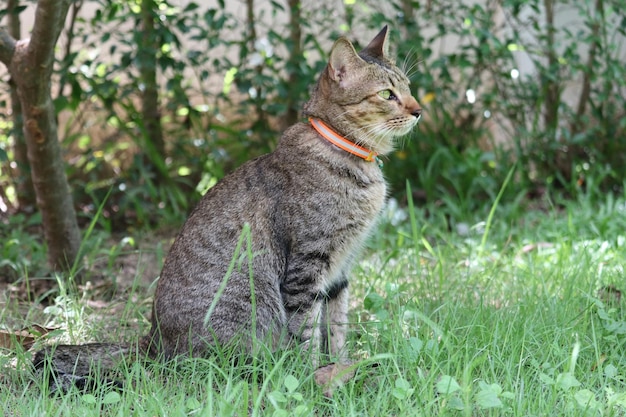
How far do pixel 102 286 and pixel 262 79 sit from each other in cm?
162

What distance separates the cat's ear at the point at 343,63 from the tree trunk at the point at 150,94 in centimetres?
176

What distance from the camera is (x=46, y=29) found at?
11.1ft

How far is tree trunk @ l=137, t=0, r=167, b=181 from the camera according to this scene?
4.56m

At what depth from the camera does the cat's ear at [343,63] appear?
10.3 feet

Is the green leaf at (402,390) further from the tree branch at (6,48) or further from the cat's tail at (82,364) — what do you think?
the tree branch at (6,48)

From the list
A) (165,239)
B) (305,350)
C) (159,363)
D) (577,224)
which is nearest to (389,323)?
(305,350)

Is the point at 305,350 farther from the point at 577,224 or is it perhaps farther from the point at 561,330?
the point at 577,224

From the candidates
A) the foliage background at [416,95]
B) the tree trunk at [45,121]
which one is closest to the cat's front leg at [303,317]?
the tree trunk at [45,121]

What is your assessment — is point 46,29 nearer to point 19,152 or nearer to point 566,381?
point 19,152

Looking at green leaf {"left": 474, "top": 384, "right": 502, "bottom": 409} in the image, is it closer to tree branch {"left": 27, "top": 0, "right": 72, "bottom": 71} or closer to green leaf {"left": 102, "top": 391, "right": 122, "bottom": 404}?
green leaf {"left": 102, "top": 391, "right": 122, "bottom": 404}

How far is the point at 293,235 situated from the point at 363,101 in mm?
637

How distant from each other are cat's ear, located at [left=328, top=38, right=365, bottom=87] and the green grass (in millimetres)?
898

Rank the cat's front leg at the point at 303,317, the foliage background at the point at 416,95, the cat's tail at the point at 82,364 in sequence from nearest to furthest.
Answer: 1. the cat's tail at the point at 82,364
2. the cat's front leg at the point at 303,317
3. the foliage background at the point at 416,95

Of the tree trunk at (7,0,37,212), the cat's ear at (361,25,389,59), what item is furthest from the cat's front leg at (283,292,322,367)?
the tree trunk at (7,0,37,212)
